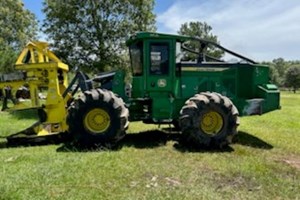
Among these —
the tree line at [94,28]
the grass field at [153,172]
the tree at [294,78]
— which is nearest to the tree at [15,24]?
the tree line at [94,28]

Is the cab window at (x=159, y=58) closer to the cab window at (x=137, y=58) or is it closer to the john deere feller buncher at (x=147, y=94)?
the john deere feller buncher at (x=147, y=94)

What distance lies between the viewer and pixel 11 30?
37.2m

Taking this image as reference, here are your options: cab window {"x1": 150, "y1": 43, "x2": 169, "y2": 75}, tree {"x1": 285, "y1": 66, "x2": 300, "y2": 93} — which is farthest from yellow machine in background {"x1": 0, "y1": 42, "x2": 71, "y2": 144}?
tree {"x1": 285, "y1": 66, "x2": 300, "y2": 93}

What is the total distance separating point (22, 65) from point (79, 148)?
2.53 m

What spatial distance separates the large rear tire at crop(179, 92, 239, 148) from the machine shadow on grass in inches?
8.0

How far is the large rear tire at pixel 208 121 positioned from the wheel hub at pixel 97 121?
1.72 meters

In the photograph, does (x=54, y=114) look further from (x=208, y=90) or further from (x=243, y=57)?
(x=243, y=57)

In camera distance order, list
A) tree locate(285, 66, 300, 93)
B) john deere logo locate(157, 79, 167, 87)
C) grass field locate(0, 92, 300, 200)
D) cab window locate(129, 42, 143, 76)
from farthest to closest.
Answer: tree locate(285, 66, 300, 93) → cab window locate(129, 42, 143, 76) → john deere logo locate(157, 79, 167, 87) → grass field locate(0, 92, 300, 200)

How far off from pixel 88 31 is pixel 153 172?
16.6m

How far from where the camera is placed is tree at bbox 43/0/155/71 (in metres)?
21.8

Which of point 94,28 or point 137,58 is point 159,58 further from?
point 94,28

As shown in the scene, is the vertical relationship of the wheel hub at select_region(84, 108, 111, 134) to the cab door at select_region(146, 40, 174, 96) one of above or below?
below

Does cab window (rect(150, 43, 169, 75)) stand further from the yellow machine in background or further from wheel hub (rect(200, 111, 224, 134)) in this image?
the yellow machine in background

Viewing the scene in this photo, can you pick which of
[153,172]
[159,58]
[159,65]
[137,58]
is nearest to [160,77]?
[159,65]
